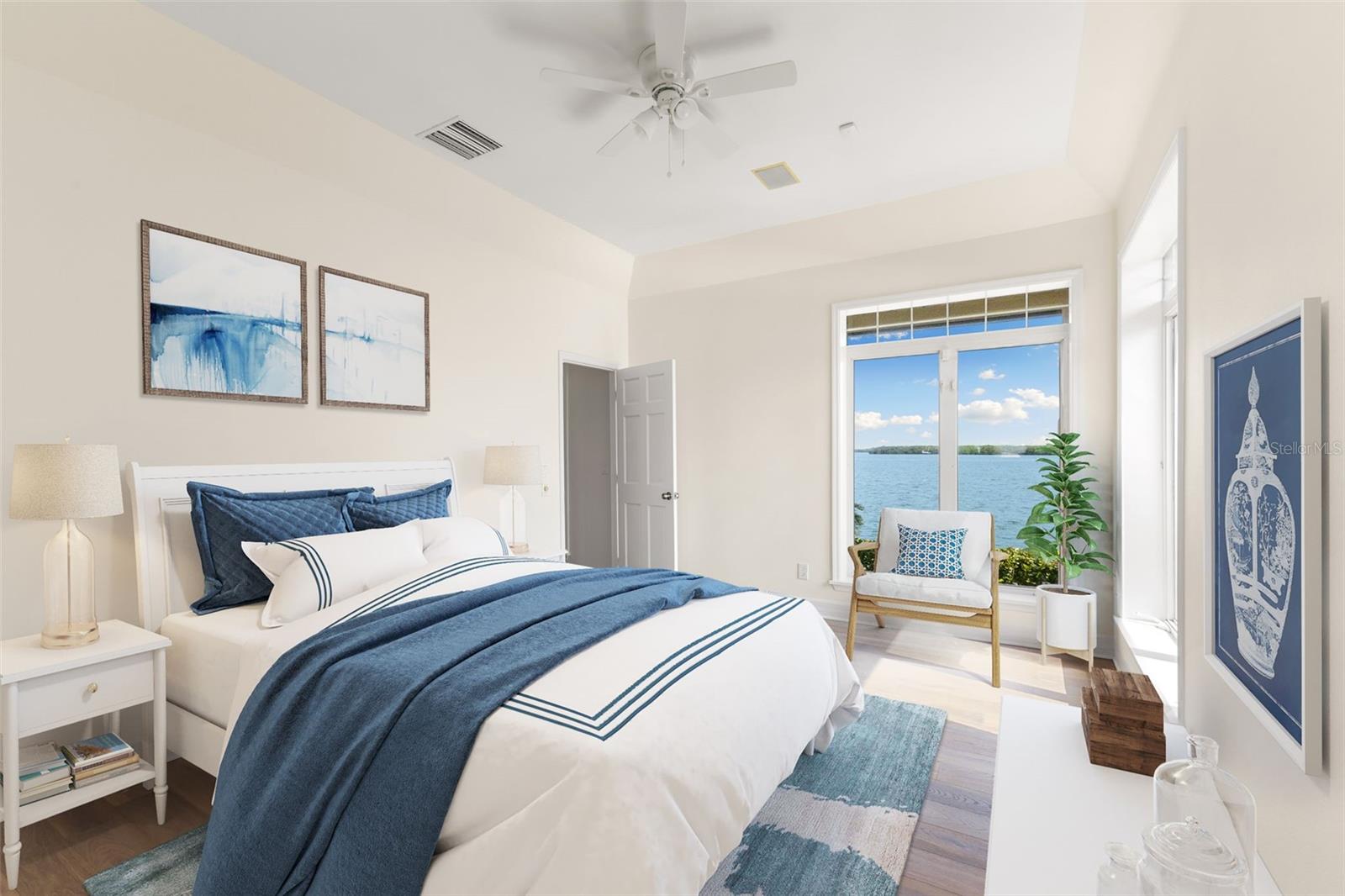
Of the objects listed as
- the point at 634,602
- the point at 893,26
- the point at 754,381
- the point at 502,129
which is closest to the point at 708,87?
the point at 893,26

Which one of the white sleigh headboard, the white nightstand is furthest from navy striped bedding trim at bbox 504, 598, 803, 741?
the white sleigh headboard

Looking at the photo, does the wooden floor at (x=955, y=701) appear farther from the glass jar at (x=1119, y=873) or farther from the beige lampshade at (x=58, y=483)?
the beige lampshade at (x=58, y=483)

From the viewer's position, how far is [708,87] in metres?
2.58

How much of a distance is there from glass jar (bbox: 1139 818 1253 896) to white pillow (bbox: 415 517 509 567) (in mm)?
2526

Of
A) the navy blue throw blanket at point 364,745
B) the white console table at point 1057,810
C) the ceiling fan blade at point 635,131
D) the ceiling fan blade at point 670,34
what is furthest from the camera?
the ceiling fan blade at point 635,131

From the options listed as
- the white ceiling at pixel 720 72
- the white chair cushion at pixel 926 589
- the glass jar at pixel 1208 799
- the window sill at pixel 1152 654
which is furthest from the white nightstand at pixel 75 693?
the window sill at pixel 1152 654

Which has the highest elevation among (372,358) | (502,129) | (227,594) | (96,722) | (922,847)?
(502,129)

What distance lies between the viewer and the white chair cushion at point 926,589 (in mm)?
3607

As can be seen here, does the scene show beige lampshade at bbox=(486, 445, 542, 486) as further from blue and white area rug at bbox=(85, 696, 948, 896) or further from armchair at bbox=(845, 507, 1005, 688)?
blue and white area rug at bbox=(85, 696, 948, 896)

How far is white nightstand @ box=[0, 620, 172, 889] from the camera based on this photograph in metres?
1.91

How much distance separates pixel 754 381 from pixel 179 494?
3714mm

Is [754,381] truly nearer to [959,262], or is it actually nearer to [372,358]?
[959,262]

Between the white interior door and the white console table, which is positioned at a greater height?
the white interior door

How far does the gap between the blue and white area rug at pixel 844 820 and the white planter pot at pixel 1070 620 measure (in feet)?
3.96
